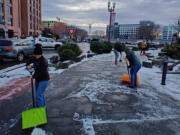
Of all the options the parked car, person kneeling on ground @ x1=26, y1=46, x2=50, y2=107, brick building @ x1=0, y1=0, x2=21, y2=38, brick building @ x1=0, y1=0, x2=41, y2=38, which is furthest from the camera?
brick building @ x1=0, y1=0, x2=41, y2=38

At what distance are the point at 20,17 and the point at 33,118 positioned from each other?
61341 millimetres

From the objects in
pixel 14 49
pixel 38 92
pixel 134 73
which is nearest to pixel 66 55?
pixel 14 49

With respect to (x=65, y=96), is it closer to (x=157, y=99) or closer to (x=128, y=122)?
(x=128, y=122)

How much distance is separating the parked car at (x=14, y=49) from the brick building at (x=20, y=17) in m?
23.0

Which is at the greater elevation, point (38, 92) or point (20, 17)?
point (20, 17)

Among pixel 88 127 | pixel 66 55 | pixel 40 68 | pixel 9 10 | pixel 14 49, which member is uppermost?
pixel 9 10

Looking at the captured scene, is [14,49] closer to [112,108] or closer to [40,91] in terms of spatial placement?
[40,91]

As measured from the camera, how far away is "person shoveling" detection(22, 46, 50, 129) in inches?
126

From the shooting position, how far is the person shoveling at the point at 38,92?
10.5 feet

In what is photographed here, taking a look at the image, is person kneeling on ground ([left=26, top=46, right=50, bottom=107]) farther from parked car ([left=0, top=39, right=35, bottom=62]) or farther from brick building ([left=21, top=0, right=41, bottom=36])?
brick building ([left=21, top=0, right=41, bottom=36])

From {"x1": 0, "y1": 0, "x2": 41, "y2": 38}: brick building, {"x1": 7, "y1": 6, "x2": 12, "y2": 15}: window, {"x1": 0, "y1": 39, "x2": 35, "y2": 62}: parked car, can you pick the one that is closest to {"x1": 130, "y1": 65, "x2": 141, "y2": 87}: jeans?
{"x1": 0, "y1": 39, "x2": 35, "y2": 62}: parked car

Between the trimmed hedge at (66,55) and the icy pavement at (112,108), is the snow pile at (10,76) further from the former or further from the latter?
the trimmed hedge at (66,55)

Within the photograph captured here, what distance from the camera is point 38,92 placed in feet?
11.8

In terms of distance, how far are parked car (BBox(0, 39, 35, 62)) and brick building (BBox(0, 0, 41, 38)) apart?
2302 cm
